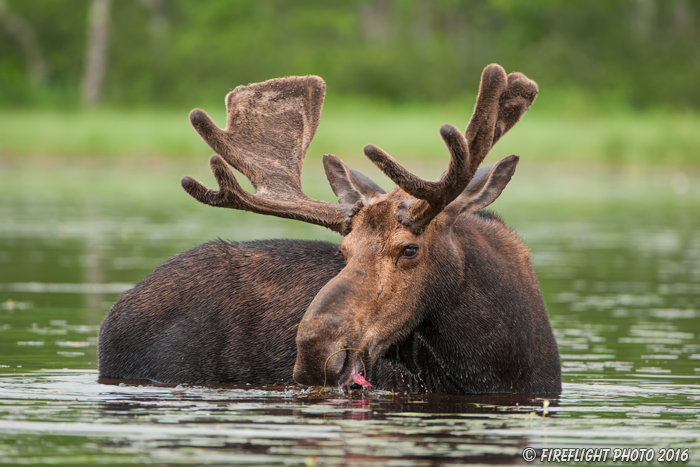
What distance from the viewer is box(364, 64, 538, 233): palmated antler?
282 inches

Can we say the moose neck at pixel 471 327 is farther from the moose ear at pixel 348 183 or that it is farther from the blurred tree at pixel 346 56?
the blurred tree at pixel 346 56

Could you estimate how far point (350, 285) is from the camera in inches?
279

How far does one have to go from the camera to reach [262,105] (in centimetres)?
933

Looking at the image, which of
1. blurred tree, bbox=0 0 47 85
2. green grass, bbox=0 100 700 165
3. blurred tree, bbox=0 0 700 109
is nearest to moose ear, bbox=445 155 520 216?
green grass, bbox=0 100 700 165

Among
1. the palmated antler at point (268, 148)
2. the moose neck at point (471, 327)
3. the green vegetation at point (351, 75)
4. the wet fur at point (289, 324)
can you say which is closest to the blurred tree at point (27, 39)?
the green vegetation at point (351, 75)

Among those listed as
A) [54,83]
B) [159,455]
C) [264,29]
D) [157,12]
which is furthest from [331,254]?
[157,12]

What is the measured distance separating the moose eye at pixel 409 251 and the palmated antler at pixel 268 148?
0.61 meters

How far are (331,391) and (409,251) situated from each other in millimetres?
1219

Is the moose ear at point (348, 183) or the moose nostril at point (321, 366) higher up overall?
the moose ear at point (348, 183)

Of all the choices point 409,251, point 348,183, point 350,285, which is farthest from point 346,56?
point 350,285

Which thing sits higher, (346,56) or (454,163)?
(346,56)

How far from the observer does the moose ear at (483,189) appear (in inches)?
299

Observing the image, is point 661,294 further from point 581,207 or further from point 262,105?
point 581,207

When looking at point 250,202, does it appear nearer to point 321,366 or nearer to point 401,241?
point 401,241
